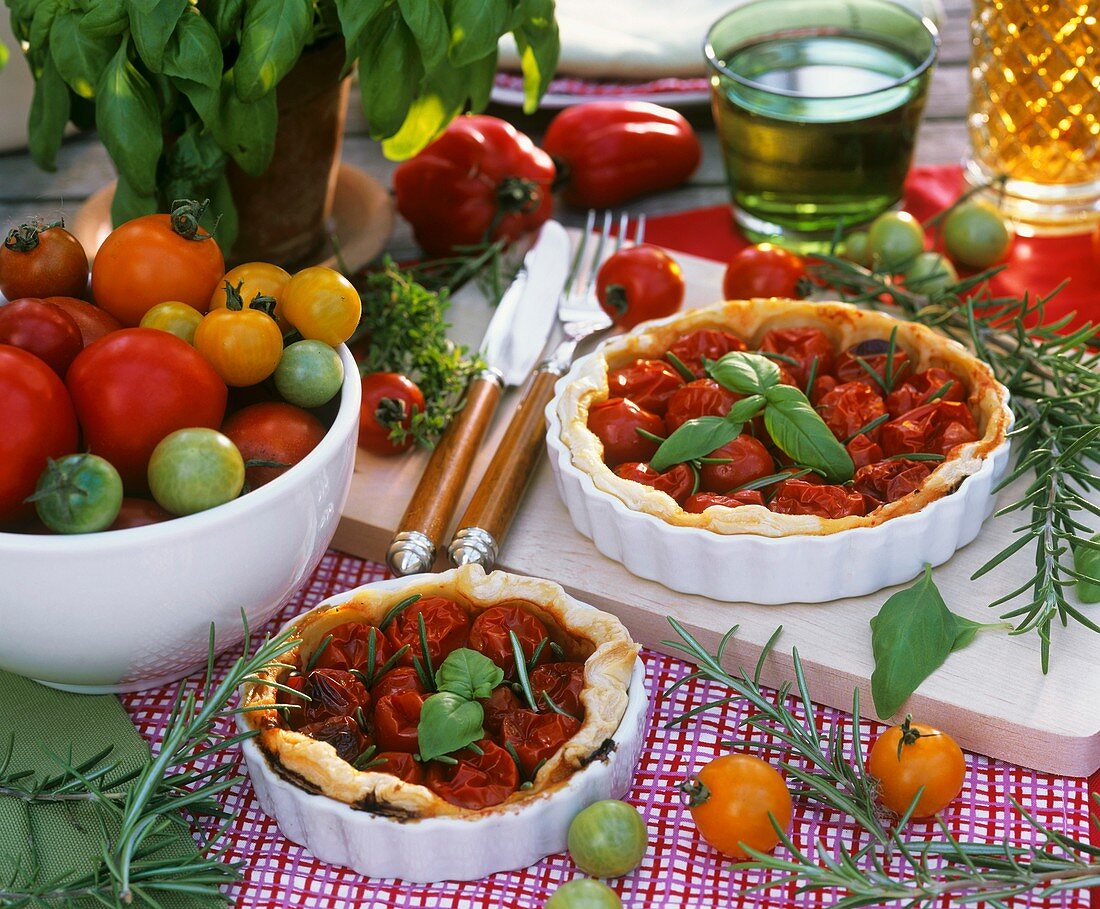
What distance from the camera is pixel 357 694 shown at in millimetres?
1361

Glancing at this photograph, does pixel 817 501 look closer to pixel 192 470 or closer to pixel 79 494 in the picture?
pixel 192 470

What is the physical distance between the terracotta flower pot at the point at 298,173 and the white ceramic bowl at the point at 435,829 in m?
1.01

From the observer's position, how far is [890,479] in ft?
5.34

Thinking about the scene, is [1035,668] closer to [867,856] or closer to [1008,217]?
[867,856]

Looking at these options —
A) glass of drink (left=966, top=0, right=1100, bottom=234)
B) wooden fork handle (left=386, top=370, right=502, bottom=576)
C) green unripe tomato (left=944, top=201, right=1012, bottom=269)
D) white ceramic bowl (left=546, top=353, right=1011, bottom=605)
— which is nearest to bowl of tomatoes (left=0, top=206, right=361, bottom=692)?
wooden fork handle (left=386, top=370, right=502, bottom=576)

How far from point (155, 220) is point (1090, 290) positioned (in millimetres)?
1605

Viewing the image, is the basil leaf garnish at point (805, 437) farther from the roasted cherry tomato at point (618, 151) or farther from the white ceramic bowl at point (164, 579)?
the roasted cherry tomato at point (618, 151)

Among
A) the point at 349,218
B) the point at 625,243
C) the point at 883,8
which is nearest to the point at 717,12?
the point at 883,8

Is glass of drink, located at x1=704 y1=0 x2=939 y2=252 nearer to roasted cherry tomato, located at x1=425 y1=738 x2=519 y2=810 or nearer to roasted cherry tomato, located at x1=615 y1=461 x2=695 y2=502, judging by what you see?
roasted cherry tomato, located at x1=615 y1=461 x2=695 y2=502

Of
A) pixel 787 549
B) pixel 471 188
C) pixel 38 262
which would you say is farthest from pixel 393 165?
pixel 787 549

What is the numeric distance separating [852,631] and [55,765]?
941mm

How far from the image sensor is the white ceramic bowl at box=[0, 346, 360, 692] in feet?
4.08

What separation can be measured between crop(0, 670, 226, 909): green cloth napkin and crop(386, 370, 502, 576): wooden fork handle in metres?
0.38

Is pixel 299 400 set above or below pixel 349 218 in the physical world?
above
